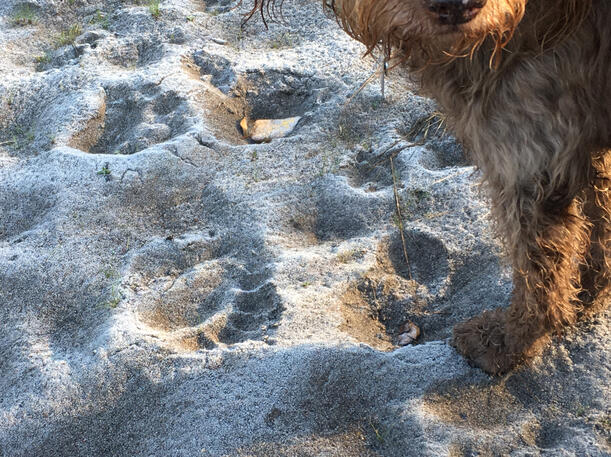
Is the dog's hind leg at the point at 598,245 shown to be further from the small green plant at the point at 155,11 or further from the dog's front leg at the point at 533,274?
the small green plant at the point at 155,11

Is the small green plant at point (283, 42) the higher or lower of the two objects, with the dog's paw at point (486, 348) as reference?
higher

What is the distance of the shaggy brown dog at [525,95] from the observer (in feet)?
5.90

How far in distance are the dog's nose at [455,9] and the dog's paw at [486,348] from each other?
1.32 meters

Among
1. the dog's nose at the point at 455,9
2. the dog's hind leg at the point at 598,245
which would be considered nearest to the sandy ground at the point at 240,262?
the dog's hind leg at the point at 598,245

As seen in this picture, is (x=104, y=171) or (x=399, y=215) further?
(x=104, y=171)

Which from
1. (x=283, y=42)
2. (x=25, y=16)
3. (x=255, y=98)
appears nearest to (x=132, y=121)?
(x=255, y=98)

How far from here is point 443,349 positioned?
8.66 ft

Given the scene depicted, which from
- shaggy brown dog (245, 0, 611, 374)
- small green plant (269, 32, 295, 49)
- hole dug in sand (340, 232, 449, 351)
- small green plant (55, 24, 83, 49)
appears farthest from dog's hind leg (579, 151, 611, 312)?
small green plant (55, 24, 83, 49)

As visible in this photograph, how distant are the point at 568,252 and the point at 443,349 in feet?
2.13

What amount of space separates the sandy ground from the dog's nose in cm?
136

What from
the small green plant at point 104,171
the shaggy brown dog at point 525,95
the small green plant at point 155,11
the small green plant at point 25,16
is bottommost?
the small green plant at point 104,171

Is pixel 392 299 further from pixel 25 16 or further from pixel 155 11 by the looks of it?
pixel 25 16

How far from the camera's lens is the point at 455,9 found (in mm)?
1697

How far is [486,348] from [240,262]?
1.19 meters
